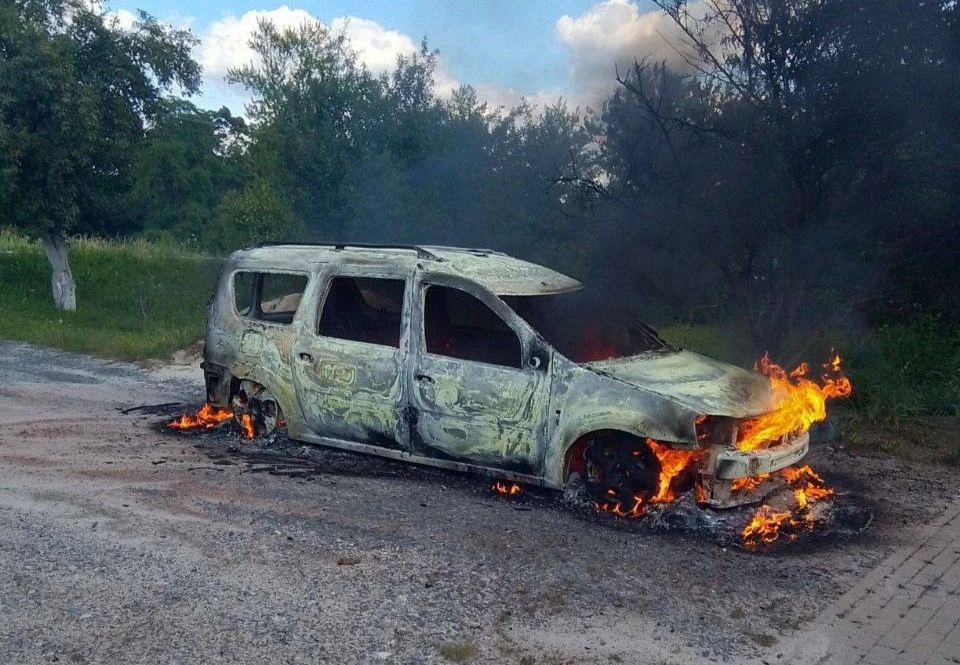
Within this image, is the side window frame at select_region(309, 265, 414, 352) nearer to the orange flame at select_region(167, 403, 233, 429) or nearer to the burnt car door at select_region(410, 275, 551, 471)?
the burnt car door at select_region(410, 275, 551, 471)

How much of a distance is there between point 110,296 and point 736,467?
1836 centimetres

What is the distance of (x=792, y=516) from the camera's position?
571 centimetres

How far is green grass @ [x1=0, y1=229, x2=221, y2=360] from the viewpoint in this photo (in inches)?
557

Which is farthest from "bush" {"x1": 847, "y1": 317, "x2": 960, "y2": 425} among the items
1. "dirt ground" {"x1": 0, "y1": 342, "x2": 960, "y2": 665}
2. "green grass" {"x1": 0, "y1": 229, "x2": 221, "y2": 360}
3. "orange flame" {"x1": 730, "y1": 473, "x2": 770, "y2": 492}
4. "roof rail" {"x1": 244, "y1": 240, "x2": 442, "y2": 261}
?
"green grass" {"x1": 0, "y1": 229, "x2": 221, "y2": 360}

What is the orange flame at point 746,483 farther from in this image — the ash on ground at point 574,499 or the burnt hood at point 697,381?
the burnt hood at point 697,381

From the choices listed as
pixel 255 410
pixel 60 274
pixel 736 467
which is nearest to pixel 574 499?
pixel 736 467

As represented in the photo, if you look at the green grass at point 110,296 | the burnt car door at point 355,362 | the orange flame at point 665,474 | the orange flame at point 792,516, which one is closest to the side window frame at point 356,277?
the burnt car door at point 355,362

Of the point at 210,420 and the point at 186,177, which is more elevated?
the point at 186,177

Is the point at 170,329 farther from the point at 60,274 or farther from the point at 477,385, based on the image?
the point at 477,385

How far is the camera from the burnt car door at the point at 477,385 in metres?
5.61

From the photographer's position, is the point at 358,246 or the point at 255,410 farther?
the point at 255,410

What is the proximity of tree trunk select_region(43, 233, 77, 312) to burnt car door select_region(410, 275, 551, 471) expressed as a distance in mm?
15133

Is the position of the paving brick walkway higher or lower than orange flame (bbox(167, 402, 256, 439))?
lower

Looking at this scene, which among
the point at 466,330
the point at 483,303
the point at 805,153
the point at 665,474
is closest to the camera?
the point at 665,474
